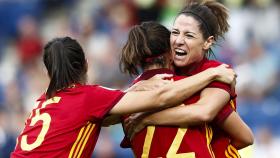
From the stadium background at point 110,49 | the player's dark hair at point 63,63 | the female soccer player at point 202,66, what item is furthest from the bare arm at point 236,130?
the stadium background at point 110,49

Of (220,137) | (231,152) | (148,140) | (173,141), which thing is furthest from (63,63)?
(231,152)

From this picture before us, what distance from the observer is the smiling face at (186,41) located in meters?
5.29

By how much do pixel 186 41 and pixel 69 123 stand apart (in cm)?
92

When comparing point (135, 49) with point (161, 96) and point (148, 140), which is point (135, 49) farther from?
point (148, 140)

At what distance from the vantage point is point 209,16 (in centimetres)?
538

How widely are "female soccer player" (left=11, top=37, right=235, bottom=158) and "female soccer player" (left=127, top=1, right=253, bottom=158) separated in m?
0.08

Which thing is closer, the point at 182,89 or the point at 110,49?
the point at 182,89

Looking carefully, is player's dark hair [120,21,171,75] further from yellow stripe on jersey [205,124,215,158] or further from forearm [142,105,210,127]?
yellow stripe on jersey [205,124,215,158]

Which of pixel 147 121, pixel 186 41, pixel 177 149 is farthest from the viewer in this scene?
pixel 186 41

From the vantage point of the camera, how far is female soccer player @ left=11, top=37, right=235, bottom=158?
16.8ft

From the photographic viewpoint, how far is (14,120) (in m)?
11.3

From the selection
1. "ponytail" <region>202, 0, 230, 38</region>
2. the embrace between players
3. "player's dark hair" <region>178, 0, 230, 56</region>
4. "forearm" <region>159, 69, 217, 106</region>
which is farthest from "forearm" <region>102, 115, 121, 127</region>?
"ponytail" <region>202, 0, 230, 38</region>

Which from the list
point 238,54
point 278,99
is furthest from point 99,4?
point 278,99

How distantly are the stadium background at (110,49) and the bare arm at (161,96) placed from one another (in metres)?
5.65
